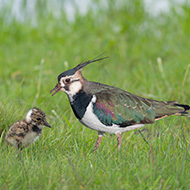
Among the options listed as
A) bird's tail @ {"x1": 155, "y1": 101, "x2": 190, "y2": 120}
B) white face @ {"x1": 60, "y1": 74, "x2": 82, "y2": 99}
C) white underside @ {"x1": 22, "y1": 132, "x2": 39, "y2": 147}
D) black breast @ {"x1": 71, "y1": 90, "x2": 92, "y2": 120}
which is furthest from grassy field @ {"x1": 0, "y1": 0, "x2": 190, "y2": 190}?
white face @ {"x1": 60, "y1": 74, "x2": 82, "y2": 99}

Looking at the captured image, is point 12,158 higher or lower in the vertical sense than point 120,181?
higher

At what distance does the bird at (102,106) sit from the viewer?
5219mm

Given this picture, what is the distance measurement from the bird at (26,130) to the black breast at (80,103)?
2.05ft

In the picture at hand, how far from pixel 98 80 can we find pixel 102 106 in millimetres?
3192

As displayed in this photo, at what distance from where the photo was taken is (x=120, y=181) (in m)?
4.13

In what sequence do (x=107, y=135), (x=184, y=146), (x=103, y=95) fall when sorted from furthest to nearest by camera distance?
1. (x=107, y=135)
2. (x=103, y=95)
3. (x=184, y=146)

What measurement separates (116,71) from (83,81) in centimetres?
406

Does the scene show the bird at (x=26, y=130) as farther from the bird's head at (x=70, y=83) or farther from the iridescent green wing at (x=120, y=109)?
the iridescent green wing at (x=120, y=109)

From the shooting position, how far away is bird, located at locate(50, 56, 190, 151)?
205 inches

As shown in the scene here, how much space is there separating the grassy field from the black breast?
41 centimetres

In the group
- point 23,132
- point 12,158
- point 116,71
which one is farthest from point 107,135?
point 116,71

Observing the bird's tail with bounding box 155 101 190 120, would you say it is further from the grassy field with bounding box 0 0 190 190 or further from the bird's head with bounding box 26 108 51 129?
the bird's head with bounding box 26 108 51 129

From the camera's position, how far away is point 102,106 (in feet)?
17.3

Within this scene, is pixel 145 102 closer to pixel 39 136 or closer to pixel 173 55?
pixel 39 136
